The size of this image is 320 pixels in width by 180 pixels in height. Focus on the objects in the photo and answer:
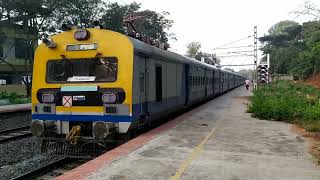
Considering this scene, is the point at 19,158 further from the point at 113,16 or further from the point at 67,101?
the point at 113,16

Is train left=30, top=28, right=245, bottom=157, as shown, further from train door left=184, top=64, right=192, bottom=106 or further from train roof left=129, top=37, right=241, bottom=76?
train door left=184, top=64, right=192, bottom=106

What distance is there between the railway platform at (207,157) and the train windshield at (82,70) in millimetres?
1700

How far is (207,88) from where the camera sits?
25.5 m

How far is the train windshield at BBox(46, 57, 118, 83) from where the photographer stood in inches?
407

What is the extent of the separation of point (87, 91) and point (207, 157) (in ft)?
10.8

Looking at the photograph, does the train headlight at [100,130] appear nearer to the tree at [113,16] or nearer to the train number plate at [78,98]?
the train number plate at [78,98]

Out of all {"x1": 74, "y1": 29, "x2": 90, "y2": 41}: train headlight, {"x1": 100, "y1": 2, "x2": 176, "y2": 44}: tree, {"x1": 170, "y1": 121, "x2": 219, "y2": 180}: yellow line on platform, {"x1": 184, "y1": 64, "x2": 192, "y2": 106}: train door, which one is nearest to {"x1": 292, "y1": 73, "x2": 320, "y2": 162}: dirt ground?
Result: {"x1": 170, "y1": 121, "x2": 219, "y2": 180}: yellow line on platform

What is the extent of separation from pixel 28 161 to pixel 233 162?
16.2ft

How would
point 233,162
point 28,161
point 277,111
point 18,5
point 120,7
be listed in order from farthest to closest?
point 120,7 < point 18,5 < point 277,111 < point 28,161 < point 233,162

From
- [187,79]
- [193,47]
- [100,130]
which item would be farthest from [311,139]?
[193,47]

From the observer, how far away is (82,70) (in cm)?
1056

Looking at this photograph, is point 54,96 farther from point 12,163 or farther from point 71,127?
point 12,163

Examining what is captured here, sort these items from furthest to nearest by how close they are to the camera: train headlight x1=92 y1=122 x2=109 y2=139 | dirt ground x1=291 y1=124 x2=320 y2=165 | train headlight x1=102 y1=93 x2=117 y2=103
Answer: train headlight x1=102 y1=93 x2=117 y2=103 → train headlight x1=92 y1=122 x2=109 y2=139 → dirt ground x1=291 y1=124 x2=320 y2=165

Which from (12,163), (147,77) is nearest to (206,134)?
(147,77)
